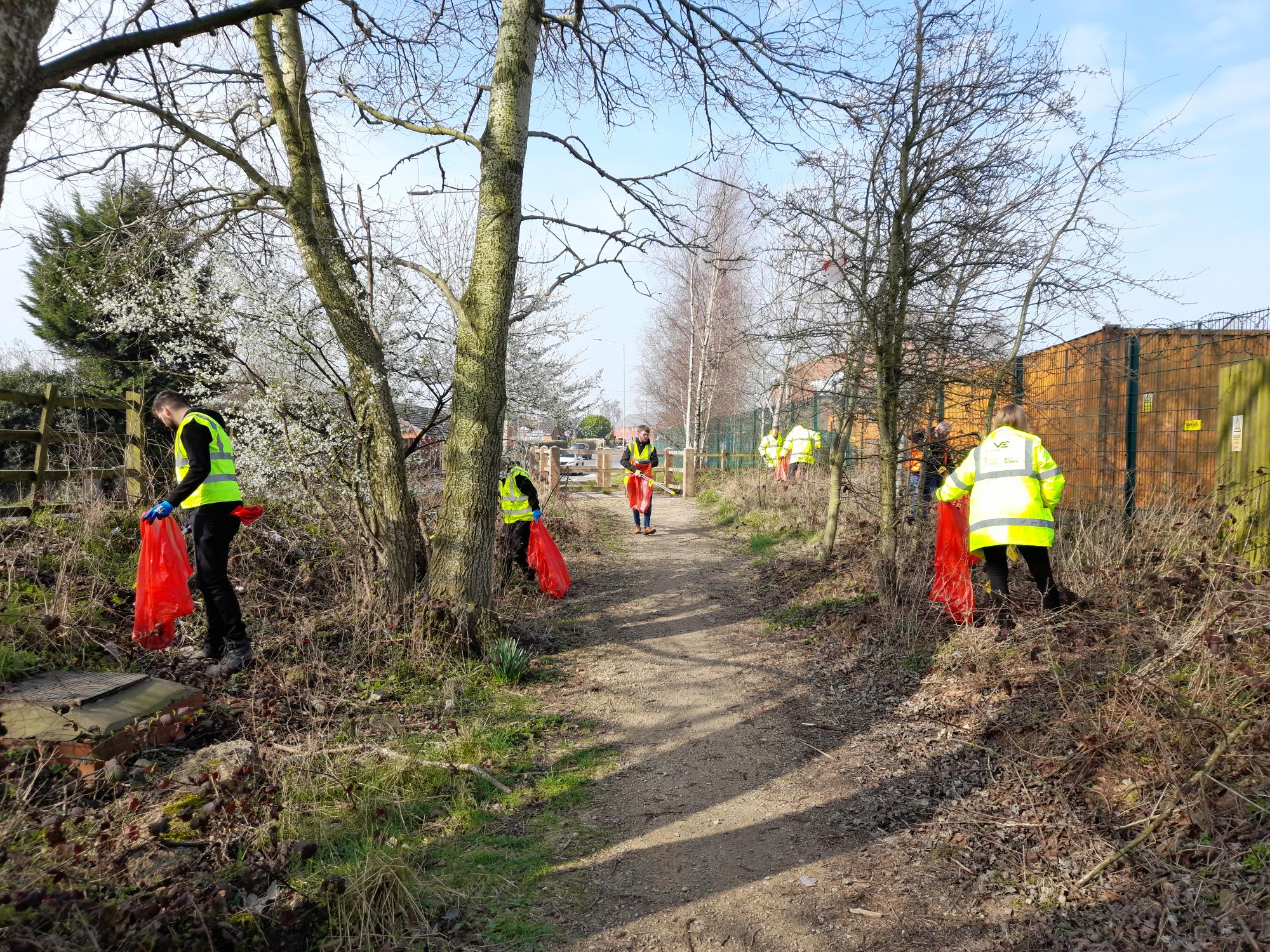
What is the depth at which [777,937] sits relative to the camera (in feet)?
9.39

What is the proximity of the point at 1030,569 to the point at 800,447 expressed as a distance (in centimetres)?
1108

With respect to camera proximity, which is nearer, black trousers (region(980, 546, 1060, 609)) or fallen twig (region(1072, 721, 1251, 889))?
fallen twig (region(1072, 721, 1251, 889))

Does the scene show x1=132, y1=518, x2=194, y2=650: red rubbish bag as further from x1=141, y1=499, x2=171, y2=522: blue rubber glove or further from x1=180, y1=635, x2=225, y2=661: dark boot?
x1=180, y1=635, x2=225, y2=661: dark boot

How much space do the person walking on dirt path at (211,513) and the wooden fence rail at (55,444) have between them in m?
2.79

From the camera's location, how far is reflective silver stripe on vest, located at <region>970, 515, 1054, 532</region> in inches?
206

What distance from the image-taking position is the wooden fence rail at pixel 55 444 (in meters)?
7.31

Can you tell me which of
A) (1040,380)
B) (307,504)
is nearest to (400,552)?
(307,504)

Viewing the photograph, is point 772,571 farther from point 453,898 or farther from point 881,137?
point 453,898

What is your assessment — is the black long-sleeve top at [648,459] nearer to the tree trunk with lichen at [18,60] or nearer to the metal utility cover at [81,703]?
the metal utility cover at [81,703]

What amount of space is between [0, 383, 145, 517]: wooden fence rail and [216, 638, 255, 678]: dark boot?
10.8 feet

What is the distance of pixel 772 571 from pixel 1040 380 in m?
3.72

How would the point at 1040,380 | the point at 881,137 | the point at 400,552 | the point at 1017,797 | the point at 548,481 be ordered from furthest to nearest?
1. the point at 548,481
2. the point at 1040,380
3. the point at 881,137
4. the point at 400,552
5. the point at 1017,797

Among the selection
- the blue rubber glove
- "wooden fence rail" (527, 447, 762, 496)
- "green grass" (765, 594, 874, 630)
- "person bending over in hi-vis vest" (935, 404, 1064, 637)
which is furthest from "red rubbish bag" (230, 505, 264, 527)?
"wooden fence rail" (527, 447, 762, 496)

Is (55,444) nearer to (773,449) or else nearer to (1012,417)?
(1012,417)
